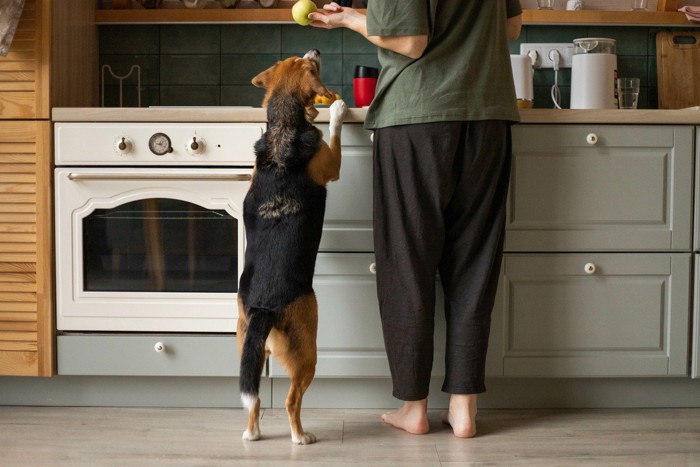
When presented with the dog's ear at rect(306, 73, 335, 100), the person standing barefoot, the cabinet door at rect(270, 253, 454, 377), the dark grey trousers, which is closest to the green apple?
the person standing barefoot

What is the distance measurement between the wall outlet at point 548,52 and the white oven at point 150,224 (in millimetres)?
1181

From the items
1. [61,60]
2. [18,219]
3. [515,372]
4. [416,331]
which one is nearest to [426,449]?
[416,331]

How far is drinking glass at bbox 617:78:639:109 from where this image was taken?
9.66 ft

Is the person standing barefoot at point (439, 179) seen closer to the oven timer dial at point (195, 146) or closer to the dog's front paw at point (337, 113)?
the dog's front paw at point (337, 113)

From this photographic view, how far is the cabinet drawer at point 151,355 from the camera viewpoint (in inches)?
98.3

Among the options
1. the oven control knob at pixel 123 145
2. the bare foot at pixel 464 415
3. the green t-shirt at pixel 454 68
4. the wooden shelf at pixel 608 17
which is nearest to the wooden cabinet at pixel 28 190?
the oven control knob at pixel 123 145

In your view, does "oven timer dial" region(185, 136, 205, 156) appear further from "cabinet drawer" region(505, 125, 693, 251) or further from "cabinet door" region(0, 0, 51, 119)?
"cabinet drawer" region(505, 125, 693, 251)

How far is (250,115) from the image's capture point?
2461 mm

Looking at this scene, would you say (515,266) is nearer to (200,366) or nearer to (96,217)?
(200,366)

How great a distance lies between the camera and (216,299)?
8.20 feet

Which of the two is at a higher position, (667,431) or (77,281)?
(77,281)

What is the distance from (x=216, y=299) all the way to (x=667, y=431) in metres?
1.37

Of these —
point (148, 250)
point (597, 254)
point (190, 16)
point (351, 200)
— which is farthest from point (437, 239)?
point (190, 16)

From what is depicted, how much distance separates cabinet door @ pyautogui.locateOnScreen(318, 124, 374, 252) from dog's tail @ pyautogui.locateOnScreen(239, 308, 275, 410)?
0.47 metres
